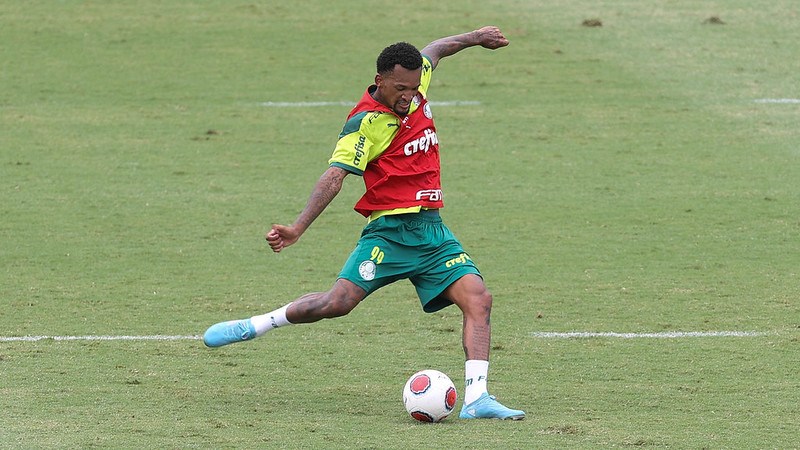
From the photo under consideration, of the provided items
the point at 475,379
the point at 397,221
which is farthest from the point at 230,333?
the point at 475,379

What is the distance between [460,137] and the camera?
1522 centimetres

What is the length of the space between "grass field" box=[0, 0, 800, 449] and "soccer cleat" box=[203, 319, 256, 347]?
0.93 feet

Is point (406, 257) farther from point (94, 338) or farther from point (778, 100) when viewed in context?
point (778, 100)

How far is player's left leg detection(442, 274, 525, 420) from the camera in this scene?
23.6ft

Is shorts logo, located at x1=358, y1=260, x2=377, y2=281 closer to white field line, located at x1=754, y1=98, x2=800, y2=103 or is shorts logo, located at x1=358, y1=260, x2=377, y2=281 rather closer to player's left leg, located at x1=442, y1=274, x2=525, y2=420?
player's left leg, located at x1=442, y1=274, x2=525, y2=420

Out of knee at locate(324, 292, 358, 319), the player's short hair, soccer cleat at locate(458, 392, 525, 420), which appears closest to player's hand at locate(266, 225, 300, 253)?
knee at locate(324, 292, 358, 319)

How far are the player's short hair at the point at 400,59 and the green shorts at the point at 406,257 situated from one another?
772mm

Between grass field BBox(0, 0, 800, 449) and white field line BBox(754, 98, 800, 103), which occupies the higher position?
grass field BBox(0, 0, 800, 449)

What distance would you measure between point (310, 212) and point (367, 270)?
555 mm

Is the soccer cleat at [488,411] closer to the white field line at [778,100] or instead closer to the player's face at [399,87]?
the player's face at [399,87]

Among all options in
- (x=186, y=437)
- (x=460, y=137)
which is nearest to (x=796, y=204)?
(x=460, y=137)

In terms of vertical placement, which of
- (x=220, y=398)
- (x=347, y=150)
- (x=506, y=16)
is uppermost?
(x=347, y=150)

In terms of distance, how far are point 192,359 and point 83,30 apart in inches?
464

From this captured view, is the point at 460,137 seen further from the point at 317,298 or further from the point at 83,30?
the point at 317,298
